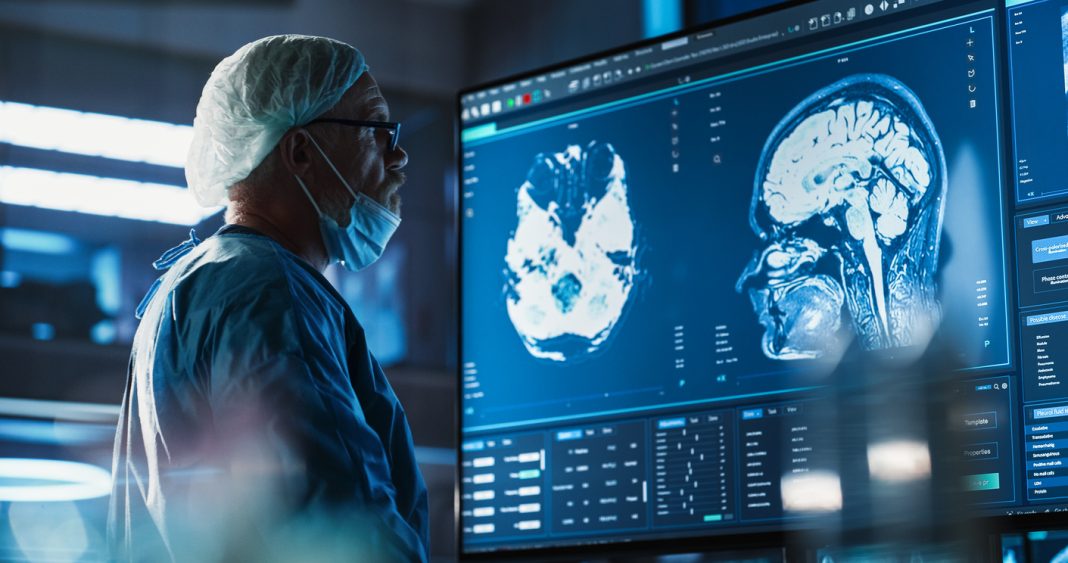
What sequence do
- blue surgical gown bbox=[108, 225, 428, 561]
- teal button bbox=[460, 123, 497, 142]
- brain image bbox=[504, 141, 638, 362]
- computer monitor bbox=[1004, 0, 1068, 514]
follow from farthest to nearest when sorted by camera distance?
teal button bbox=[460, 123, 497, 142] → brain image bbox=[504, 141, 638, 362] → computer monitor bbox=[1004, 0, 1068, 514] → blue surgical gown bbox=[108, 225, 428, 561]

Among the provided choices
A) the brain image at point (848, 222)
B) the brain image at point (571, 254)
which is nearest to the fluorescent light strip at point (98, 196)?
the brain image at point (571, 254)

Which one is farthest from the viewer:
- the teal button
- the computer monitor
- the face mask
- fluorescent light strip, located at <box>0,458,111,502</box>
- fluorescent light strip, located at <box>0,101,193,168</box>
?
fluorescent light strip, located at <box>0,101,193,168</box>

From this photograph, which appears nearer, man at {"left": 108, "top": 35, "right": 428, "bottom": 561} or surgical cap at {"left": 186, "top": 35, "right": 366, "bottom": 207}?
man at {"left": 108, "top": 35, "right": 428, "bottom": 561}

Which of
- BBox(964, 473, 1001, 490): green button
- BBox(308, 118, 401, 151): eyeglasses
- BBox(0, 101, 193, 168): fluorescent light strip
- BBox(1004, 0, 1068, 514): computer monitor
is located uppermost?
BBox(0, 101, 193, 168): fluorescent light strip

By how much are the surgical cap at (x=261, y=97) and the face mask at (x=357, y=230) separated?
6cm

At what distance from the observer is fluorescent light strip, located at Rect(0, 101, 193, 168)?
5047mm

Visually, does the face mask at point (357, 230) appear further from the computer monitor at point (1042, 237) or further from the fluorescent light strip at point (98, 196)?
the fluorescent light strip at point (98, 196)

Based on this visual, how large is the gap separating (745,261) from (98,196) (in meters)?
3.79

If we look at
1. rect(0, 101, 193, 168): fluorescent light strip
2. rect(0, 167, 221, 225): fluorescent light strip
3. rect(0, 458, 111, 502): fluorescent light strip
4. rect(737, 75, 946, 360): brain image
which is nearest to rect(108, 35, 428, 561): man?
rect(737, 75, 946, 360): brain image

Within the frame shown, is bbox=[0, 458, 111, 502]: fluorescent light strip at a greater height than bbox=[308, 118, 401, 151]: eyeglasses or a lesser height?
lesser

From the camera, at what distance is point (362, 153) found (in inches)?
73.7

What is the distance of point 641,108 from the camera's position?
7.20ft

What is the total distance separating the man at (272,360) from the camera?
1.44m

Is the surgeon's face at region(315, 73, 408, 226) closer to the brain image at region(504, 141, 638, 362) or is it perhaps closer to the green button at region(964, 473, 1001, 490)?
the brain image at region(504, 141, 638, 362)
